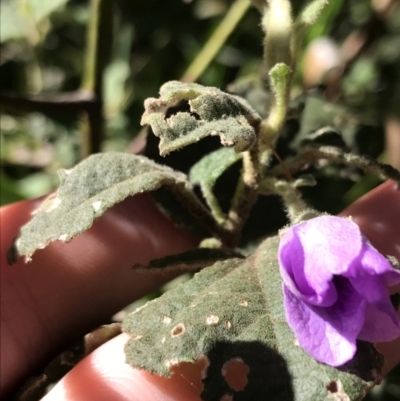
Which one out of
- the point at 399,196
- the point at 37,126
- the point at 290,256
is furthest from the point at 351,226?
the point at 37,126

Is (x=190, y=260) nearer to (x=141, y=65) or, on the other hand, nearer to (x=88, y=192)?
(x=88, y=192)

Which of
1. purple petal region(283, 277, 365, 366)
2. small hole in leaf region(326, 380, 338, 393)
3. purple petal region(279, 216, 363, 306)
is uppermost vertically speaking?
purple petal region(279, 216, 363, 306)

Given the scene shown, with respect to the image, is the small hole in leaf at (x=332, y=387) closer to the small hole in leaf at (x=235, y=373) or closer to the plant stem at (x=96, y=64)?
the small hole in leaf at (x=235, y=373)

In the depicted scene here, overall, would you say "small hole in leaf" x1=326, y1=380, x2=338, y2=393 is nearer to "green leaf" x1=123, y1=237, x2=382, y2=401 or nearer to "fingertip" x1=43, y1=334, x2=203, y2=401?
"green leaf" x1=123, y1=237, x2=382, y2=401

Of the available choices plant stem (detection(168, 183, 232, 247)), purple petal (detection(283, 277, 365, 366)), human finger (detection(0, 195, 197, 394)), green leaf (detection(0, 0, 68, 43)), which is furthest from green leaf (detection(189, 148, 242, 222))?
green leaf (detection(0, 0, 68, 43))

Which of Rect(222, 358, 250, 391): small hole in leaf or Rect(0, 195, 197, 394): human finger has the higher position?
Rect(222, 358, 250, 391): small hole in leaf

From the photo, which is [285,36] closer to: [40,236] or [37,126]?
[40,236]

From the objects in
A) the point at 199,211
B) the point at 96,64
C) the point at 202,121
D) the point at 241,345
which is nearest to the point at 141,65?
the point at 96,64

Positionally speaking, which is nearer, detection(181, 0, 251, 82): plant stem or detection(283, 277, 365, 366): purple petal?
detection(283, 277, 365, 366): purple petal
